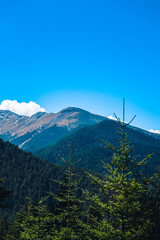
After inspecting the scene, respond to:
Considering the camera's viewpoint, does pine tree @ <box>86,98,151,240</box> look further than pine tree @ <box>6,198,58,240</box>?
No

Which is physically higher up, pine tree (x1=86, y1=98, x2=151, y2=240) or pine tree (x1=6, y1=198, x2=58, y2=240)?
pine tree (x1=86, y1=98, x2=151, y2=240)

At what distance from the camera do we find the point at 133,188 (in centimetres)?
1020

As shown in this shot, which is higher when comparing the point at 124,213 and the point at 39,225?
the point at 124,213

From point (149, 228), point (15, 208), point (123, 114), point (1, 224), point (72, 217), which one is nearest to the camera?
point (149, 228)

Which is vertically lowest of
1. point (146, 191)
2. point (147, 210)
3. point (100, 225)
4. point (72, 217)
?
point (72, 217)

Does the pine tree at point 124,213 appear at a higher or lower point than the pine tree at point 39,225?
higher

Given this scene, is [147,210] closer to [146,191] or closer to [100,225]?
[146,191]

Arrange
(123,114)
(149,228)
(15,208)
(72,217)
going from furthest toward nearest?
1. (15,208)
2. (72,217)
3. (123,114)
4. (149,228)

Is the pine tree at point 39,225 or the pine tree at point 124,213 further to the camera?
the pine tree at point 39,225

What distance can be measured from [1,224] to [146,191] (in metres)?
70.9

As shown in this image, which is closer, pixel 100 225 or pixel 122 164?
pixel 100 225

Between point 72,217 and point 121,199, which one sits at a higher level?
point 121,199

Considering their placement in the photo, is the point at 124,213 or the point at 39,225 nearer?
the point at 124,213

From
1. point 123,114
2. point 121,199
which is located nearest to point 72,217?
point 121,199
